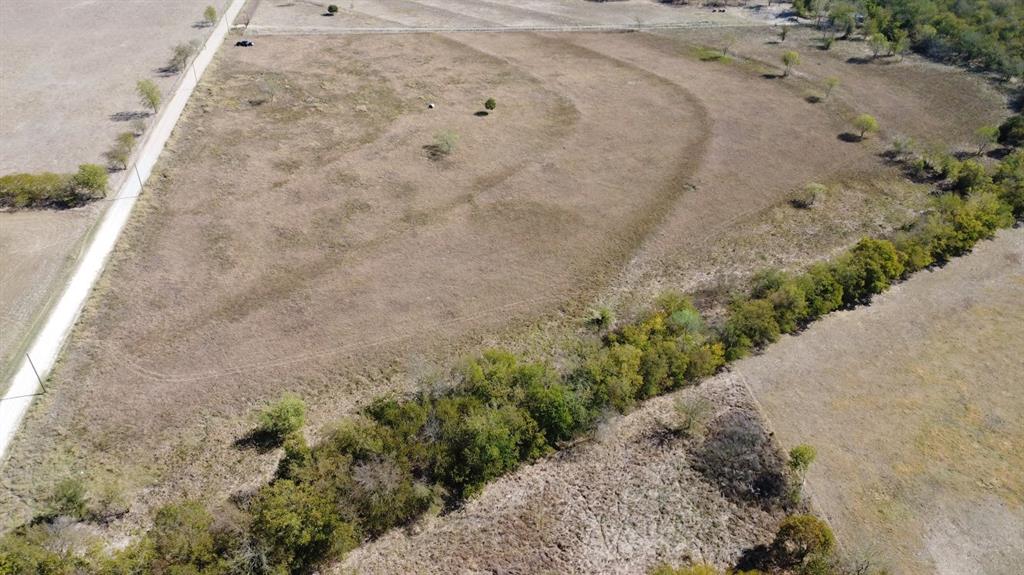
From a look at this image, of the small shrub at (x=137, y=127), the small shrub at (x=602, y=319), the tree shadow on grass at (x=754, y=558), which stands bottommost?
the tree shadow on grass at (x=754, y=558)

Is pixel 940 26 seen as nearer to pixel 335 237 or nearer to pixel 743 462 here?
pixel 743 462

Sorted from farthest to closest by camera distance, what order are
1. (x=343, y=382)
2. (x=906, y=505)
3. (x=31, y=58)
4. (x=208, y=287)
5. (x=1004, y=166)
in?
1. (x=31, y=58)
2. (x=1004, y=166)
3. (x=208, y=287)
4. (x=343, y=382)
5. (x=906, y=505)

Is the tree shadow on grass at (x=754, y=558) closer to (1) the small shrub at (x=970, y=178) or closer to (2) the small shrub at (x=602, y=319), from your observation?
(2) the small shrub at (x=602, y=319)

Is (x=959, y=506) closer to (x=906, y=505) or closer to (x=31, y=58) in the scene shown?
(x=906, y=505)

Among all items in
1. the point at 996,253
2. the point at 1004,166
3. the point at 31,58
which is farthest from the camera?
the point at 31,58

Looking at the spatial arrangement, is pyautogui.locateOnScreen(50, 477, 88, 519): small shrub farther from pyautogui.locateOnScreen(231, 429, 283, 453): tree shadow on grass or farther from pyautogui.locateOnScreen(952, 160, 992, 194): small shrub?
pyautogui.locateOnScreen(952, 160, 992, 194): small shrub

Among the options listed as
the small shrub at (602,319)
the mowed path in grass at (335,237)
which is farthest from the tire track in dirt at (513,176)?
the small shrub at (602,319)

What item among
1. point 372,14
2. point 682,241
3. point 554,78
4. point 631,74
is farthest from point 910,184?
point 372,14
